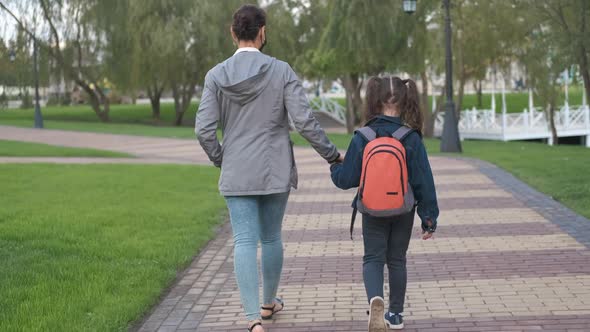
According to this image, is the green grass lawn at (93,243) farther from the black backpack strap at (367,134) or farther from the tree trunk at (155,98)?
the tree trunk at (155,98)

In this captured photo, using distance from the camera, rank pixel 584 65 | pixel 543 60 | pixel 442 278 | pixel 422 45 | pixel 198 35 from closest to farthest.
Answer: pixel 442 278 < pixel 584 65 < pixel 543 60 < pixel 422 45 < pixel 198 35

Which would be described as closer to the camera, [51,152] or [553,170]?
[553,170]

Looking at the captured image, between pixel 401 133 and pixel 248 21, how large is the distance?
3.38ft

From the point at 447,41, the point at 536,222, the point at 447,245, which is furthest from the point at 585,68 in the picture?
the point at 447,245

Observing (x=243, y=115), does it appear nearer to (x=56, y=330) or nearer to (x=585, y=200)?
(x=56, y=330)

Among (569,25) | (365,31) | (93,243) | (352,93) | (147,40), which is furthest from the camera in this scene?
(352,93)

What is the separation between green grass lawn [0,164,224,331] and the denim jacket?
162cm

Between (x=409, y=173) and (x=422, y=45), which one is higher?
(x=422, y=45)

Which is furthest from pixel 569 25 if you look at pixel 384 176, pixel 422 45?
pixel 384 176

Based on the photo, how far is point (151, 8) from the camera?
37688 mm

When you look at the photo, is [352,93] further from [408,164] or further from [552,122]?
[408,164]

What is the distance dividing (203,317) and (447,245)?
3.09m

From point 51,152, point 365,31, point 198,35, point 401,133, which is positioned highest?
point 198,35

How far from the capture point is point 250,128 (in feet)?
15.6
